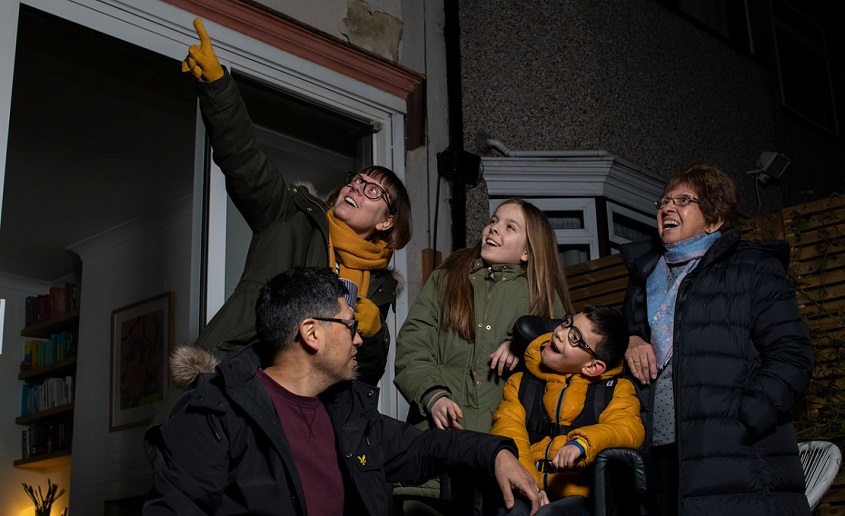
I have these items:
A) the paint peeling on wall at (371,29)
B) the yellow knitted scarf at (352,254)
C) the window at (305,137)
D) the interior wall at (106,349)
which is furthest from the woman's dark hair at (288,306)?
the interior wall at (106,349)

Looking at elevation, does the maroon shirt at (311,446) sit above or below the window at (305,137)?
below

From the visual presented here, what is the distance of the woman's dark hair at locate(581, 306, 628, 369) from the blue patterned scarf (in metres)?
0.17

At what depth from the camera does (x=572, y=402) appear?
3725mm

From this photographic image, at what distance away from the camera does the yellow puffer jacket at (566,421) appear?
3449 millimetres

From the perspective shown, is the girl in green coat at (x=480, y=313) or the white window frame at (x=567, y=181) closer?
the girl in green coat at (x=480, y=313)

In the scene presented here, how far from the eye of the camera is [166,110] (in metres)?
6.00

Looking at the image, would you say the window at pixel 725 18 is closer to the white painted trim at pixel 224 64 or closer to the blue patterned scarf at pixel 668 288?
the white painted trim at pixel 224 64

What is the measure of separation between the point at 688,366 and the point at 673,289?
411 mm

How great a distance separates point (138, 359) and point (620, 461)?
19.2ft

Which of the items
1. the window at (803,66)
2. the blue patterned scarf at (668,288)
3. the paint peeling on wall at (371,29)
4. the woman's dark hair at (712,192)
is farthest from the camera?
the window at (803,66)

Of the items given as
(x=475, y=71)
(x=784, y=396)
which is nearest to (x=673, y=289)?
(x=784, y=396)

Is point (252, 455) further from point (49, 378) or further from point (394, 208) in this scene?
point (49, 378)

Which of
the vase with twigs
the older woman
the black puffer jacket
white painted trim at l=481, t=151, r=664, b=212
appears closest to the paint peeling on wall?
white painted trim at l=481, t=151, r=664, b=212

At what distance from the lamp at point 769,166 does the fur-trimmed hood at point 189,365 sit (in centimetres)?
686
